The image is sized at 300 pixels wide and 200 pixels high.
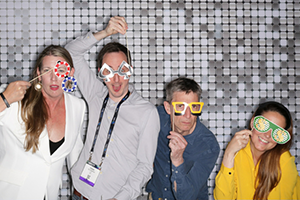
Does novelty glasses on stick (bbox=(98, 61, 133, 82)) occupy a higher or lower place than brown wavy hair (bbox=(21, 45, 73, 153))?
higher

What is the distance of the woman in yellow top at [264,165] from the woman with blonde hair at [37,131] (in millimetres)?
1256

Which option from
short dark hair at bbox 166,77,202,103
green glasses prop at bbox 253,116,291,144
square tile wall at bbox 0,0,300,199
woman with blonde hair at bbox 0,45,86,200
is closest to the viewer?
woman with blonde hair at bbox 0,45,86,200

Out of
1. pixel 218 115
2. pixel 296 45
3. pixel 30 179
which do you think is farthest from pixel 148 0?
pixel 30 179

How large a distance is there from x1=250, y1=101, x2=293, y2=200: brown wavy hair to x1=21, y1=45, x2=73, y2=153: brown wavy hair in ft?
5.62

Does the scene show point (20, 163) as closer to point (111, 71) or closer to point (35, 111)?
point (35, 111)

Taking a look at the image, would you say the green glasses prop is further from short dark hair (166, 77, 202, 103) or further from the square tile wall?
the square tile wall

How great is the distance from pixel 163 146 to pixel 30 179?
1071mm

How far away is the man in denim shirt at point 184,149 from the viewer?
2.00m

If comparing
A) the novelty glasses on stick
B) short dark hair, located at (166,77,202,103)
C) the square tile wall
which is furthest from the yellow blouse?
the novelty glasses on stick

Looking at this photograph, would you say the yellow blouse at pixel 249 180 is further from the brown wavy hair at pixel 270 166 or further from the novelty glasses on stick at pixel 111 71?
the novelty glasses on stick at pixel 111 71

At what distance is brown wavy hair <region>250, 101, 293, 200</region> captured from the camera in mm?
2115

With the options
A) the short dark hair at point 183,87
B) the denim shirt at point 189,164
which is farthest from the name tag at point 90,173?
the short dark hair at point 183,87

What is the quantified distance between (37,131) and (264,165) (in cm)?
178

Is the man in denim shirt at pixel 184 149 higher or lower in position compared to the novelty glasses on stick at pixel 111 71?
lower
